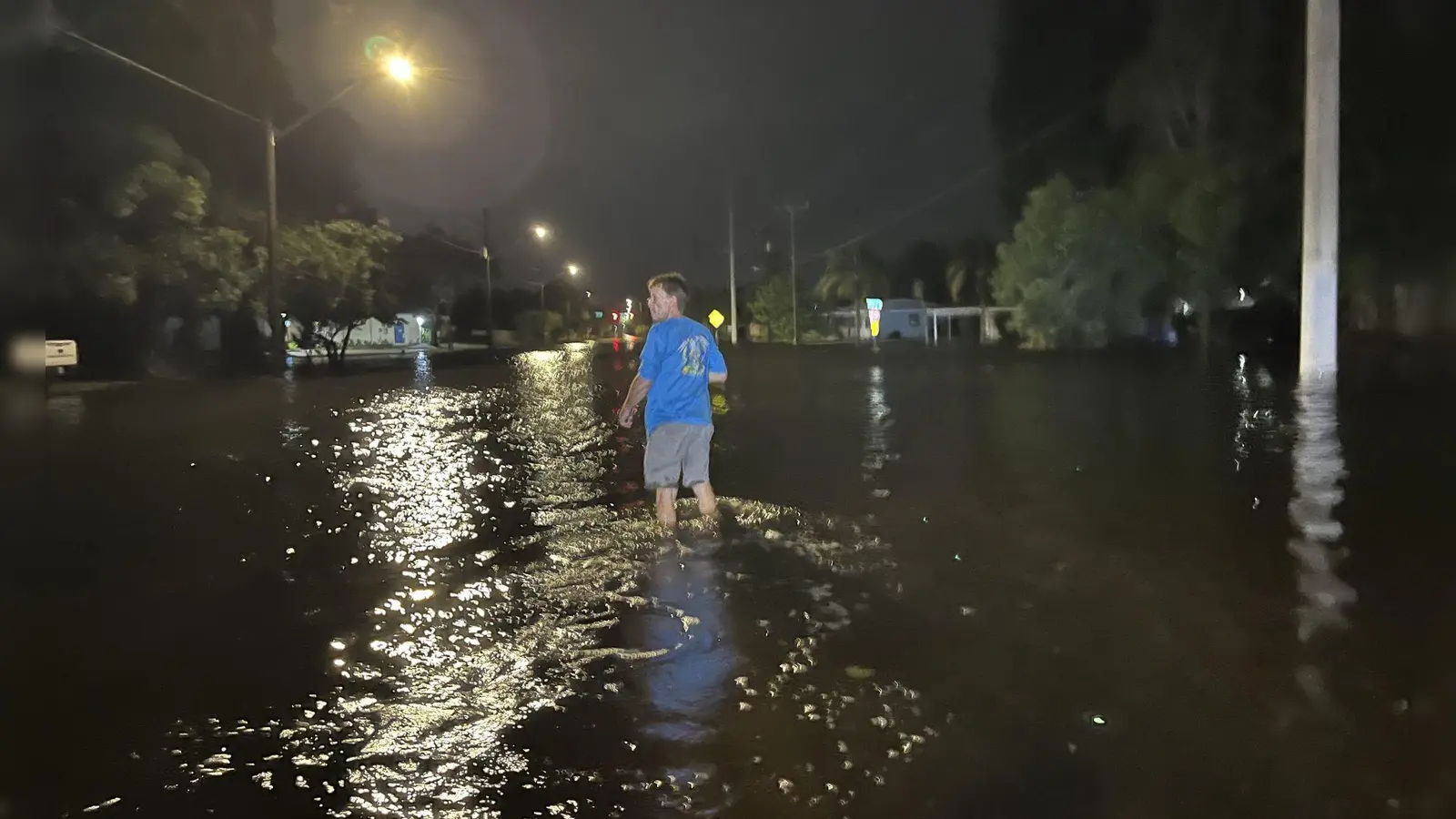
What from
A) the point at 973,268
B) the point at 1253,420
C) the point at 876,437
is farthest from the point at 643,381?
the point at 973,268

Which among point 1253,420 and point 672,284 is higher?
point 672,284

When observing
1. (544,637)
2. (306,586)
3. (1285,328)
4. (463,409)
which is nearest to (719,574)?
(544,637)

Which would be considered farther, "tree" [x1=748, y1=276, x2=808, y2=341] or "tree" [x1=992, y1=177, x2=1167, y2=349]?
"tree" [x1=748, y1=276, x2=808, y2=341]

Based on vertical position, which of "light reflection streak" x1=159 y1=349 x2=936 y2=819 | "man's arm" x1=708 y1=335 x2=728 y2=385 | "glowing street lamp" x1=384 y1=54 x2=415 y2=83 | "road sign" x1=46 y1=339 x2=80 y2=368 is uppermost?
"glowing street lamp" x1=384 y1=54 x2=415 y2=83

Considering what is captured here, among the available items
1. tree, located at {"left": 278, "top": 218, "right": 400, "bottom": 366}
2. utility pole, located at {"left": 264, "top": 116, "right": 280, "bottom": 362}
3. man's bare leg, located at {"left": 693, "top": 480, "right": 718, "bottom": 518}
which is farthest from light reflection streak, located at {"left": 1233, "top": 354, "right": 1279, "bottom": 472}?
tree, located at {"left": 278, "top": 218, "right": 400, "bottom": 366}

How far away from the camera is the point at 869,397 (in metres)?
19.0

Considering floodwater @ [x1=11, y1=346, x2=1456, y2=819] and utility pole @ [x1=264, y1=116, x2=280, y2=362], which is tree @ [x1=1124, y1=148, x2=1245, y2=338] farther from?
utility pole @ [x1=264, y1=116, x2=280, y2=362]

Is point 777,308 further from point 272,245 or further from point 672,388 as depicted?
point 672,388

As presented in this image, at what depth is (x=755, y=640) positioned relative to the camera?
15.9 ft

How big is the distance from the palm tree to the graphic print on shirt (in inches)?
3087

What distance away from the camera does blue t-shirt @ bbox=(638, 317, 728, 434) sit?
22.8 ft

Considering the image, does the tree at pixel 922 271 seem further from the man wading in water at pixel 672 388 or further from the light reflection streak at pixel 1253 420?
the man wading in water at pixel 672 388

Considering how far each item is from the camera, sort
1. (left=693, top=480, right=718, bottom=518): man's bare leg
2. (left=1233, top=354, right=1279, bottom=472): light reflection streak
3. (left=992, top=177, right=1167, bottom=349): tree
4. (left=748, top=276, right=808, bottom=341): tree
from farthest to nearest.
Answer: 1. (left=748, top=276, right=808, bottom=341): tree
2. (left=992, top=177, right=1167, bottom=349): tree
3. (left=1233, top=354, right=1279, bottom=472): light reflection streak
4. (left=693, top=480, right=718, bottom=518): man's bare leg

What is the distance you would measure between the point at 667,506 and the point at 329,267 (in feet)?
105
